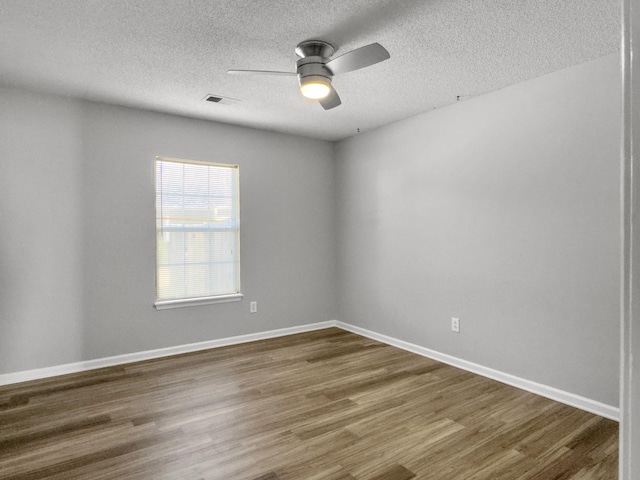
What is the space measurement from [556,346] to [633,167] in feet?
9.65

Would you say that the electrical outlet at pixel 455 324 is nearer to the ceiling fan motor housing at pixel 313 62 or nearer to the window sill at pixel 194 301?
the window sill at pixel 194 301

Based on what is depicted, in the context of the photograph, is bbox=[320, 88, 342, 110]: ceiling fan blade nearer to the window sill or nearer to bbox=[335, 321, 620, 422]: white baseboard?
the window sill

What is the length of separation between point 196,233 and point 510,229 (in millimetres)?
3080

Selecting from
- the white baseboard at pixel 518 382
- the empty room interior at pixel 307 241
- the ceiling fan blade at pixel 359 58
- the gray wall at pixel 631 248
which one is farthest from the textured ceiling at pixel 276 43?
the white baseboard at pixel 518 382

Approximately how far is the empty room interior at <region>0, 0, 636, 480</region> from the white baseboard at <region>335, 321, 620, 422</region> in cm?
2

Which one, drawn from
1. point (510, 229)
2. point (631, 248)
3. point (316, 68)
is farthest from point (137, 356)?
point (631, 248)

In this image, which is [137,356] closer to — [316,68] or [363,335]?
[363,335]

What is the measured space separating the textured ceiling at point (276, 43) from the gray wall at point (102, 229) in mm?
367

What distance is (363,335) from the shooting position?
4660mm

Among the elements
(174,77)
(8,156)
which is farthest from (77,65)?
(8,156)

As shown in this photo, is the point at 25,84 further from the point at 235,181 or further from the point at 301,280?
the point at 301,280

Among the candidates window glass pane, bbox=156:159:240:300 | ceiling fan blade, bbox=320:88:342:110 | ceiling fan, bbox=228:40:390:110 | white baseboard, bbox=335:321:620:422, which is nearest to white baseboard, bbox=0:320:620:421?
white baseboard, bbox=335:321:620:422

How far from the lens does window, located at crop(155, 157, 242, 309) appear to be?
12.9ft

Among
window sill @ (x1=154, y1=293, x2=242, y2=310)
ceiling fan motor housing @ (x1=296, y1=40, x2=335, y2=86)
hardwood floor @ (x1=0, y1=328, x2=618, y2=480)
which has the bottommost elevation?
hardwood floor @ (x1=0, y1=328, x2=618, y2=480)
